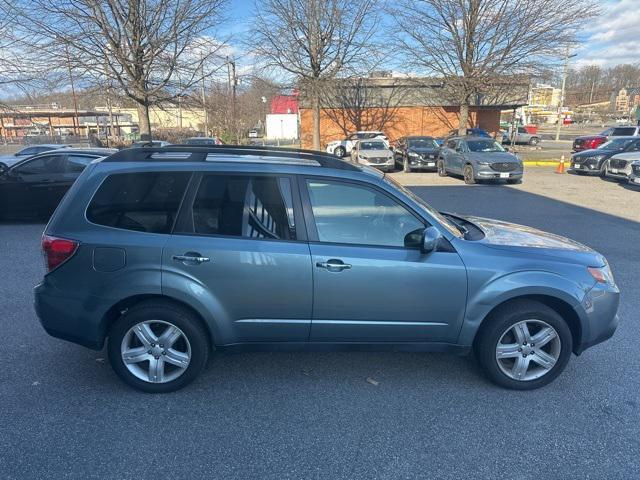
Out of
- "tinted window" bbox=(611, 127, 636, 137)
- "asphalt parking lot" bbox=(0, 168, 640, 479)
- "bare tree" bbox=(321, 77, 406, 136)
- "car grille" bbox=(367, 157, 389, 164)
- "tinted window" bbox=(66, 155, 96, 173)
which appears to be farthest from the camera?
"bare tree" bbox=(321, 77, 406, 136)

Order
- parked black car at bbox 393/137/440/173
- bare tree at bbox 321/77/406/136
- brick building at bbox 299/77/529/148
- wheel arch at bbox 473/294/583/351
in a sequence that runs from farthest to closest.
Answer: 1. bare tree at bbox 321/77/406/136
2. brick building at bbox 299/77/529/148
3. parked black car at bbox 393/137/440/173
4. wheel arch at bbox 473/294/583/351

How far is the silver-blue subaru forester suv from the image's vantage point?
2.96 m

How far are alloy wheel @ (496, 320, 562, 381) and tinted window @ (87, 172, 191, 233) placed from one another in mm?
2636

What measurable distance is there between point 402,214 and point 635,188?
14.9 meters

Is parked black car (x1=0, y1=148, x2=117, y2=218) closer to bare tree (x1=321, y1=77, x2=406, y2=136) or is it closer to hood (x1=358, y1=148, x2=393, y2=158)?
hood (x1=358, y1=148, x2=393, y2=158)

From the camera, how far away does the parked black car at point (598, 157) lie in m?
16.7

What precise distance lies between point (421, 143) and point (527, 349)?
1783 cm

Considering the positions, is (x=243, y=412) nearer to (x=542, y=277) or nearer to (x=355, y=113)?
(x=542, y=277)

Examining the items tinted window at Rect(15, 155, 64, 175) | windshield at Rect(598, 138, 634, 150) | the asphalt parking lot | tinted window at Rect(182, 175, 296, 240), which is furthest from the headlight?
windshield at Rect(598, 138, 634, 150)

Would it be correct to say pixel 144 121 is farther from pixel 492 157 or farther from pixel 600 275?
pixel 600 275

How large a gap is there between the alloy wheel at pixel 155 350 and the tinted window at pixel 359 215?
1.36m

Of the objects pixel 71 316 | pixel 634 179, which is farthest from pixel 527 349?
pixel 634 179

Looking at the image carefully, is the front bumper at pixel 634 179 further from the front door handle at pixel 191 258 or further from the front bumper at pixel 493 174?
the front door handle at pixel 191 258

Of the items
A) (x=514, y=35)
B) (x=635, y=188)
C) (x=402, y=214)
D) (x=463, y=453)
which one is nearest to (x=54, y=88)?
(x=402, y=214)
